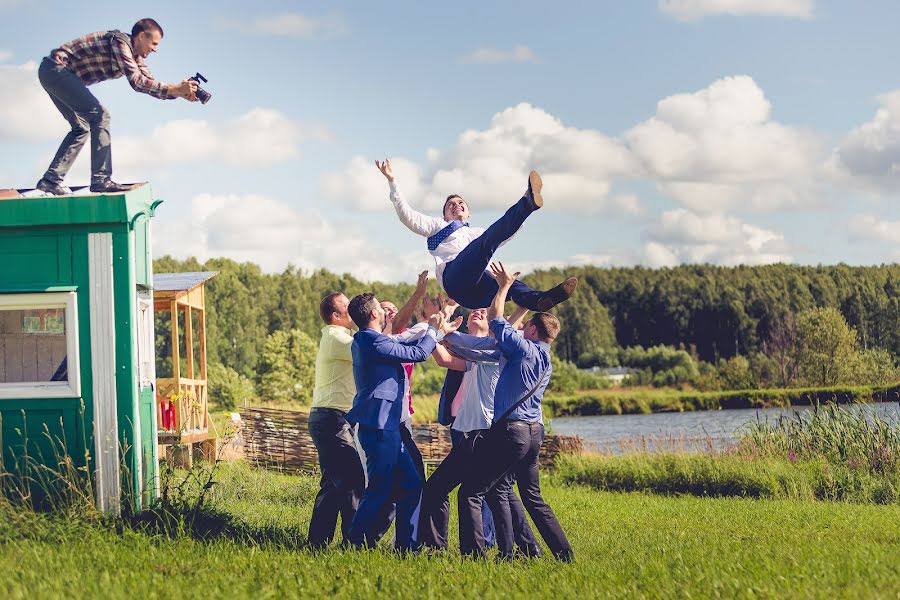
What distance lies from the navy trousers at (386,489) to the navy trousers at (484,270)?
1.26 metres

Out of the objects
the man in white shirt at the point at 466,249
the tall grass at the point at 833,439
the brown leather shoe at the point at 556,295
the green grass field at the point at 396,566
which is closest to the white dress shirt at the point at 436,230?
the man in white shirt at the point at 466,249

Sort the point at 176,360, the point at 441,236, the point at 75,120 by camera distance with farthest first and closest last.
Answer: the point at 176,360, the point at 75,120, the point at 441,236

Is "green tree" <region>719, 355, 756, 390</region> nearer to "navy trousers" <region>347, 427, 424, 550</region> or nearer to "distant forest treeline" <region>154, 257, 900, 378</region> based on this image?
"distant forest treeline" <region>154, 257, 900, 378</region>

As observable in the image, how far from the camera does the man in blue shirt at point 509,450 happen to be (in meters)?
7.64

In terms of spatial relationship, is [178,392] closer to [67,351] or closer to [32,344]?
[32,344]

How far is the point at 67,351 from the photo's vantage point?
864 cm

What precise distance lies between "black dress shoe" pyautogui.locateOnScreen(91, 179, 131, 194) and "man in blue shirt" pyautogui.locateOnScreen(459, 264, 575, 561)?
3.58m

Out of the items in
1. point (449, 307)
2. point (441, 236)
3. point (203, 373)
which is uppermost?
point (441, 236)

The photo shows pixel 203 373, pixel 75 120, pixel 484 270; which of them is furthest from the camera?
pixel 203 373

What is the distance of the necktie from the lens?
26.7 ft

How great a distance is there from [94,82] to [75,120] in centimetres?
39

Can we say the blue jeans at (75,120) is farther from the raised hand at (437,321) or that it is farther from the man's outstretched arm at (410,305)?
the raised hand at (437,321)

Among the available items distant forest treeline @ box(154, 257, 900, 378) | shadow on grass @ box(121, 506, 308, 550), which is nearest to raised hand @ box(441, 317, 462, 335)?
shadow on grass @ box(121, 506, 308, 550)

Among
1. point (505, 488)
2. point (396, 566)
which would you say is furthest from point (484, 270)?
point (396, 566)
